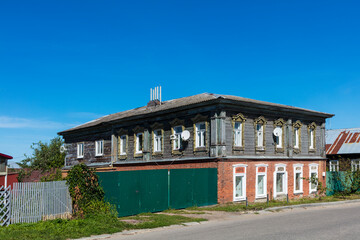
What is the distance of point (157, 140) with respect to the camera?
29.5 metres

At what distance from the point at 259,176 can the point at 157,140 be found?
8265mm

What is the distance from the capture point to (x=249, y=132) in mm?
25984

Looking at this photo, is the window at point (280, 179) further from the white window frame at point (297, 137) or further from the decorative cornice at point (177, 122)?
the decorative cornice at point (177, 122)

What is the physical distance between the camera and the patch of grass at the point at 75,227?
12.4m

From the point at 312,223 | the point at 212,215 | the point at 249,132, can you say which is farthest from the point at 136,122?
the point at 312,223

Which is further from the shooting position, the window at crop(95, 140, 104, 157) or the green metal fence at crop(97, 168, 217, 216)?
the window at crop(95, 140, 104, 157)

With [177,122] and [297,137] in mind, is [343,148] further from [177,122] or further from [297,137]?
[177,122]

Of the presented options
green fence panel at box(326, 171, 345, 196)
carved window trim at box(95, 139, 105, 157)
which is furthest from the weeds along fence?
green fence panel at box(326, 171, 345, 196)

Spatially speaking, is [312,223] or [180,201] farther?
[180,201]

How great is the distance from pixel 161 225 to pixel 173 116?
13.7 metres

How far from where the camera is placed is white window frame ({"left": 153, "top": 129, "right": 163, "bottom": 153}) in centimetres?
2912

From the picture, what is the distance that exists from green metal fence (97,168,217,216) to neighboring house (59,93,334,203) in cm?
103

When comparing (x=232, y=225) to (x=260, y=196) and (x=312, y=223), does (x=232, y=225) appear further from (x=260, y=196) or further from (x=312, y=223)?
(x=260, y=196)

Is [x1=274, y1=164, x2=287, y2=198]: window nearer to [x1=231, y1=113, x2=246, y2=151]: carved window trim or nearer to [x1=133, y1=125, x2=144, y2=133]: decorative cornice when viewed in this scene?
[x1=231, y1=113, x2=246, y2=151]: carved window trim
